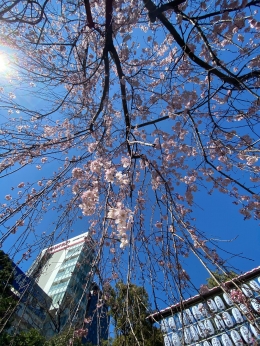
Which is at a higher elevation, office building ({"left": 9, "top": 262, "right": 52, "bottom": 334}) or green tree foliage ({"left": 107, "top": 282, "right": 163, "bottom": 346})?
office building ({"left": 9, "top": 262, "right": 52, "bottom": 334})

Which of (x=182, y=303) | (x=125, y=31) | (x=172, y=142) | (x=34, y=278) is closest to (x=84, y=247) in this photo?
(x=34, y=278)

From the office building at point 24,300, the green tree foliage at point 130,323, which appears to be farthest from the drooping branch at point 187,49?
the office building at point 24,300

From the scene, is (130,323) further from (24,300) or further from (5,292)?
(5,292)

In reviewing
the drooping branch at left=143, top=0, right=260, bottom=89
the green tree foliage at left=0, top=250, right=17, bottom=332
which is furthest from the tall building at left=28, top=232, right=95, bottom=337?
the drooping branch at left=143, top=0, right=260, bottom=89

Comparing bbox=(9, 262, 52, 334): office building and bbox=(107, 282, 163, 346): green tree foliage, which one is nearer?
bbox=(107, 282, 163, 346): green tree foliage

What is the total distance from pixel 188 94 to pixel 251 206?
1931mm

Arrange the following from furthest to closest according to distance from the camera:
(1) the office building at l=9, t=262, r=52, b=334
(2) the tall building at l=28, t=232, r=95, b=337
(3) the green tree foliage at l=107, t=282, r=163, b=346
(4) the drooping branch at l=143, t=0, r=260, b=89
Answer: (4) the drooping branch at l=143, t=0, r=260, b=89
(1) the office building at l=9, t=262, r=52, b=334
(2) the tall building at l=28, t=232, r=95, b=337
(3) the green tree foliage at l=107, t=282, r=163, b=346

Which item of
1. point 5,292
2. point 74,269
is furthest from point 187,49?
point 5,292

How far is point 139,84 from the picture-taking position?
329cm

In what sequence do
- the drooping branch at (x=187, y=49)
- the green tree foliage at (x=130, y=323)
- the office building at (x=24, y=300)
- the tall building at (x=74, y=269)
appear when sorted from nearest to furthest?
the green tree foliage at (x=130, y=323), the tall building at (x=74, y=269), the office building at (x=24, y=300), the drooping branch at (x=187, y=49)

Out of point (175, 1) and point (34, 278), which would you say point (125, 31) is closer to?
point (175, 1)

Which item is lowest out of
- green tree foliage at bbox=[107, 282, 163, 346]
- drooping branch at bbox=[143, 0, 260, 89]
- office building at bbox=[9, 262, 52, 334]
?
green tree foliage at bbox=[107, 282, 163, 346]

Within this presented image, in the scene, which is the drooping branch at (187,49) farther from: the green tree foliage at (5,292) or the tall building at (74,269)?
the green tree foliage at (5,292)

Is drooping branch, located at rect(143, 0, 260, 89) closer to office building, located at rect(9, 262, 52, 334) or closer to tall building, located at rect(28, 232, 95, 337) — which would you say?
tall building, located at rect(28, 232, 95, 337)
